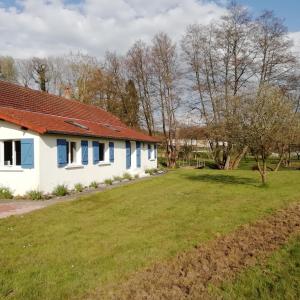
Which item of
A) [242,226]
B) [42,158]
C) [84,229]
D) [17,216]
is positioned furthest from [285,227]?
[42,158]

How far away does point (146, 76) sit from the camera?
1560 inches

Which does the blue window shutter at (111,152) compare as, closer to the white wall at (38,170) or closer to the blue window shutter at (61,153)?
the white wall at (38,170)

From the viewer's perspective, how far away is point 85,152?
58.5 ft

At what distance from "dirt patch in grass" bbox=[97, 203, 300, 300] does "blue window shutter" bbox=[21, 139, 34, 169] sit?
9.72m

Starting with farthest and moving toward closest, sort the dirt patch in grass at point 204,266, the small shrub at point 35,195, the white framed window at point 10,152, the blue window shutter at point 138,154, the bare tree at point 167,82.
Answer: the bare tree at point 167,82 → the blue window shutter at point 138,154 → the white framed window at point 10,152 → the small shrub at point 35,195 → the dirt patch in grass at point 204,266

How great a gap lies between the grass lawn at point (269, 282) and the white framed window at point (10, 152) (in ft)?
40.7

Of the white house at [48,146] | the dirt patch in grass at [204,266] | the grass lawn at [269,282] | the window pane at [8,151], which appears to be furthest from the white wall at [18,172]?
the grass lawn at [269,282]

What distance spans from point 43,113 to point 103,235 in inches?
496

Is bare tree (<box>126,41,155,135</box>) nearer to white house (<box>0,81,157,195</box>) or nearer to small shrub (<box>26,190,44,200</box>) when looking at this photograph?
white house (<box>0,81,157,195</box>)

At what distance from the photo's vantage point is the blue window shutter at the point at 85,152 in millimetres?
17578

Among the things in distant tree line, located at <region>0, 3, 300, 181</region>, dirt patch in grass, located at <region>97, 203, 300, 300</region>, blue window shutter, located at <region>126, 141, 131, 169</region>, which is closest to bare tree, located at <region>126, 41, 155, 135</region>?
distant tree line, located at <region>0, 3, 300, 181</region>

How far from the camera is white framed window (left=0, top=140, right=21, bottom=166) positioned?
1527cm

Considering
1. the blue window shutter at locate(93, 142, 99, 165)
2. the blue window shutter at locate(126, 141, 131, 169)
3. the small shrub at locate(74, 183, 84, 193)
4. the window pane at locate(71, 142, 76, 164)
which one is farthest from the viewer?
the blue window shutter at locate(126, 141, 131, 169)

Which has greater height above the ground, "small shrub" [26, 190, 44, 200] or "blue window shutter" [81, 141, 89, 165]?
"blue window shutter" [81, 141, 89, 165]
